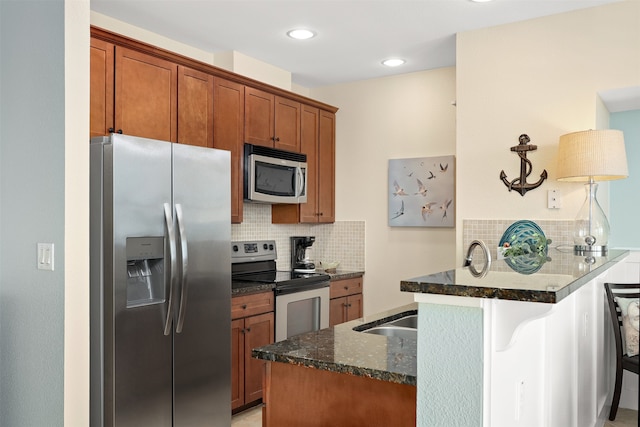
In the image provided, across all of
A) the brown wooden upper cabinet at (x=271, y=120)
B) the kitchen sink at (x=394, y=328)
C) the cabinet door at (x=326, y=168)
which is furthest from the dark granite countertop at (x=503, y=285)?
the cabinet door at (x=326, y=168)

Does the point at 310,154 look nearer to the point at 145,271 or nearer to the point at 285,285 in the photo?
the point at 285,285

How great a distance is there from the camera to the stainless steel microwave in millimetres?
3879

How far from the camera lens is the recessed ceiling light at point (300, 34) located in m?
3.59

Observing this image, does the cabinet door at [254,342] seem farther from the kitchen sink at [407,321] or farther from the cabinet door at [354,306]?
the kitchen sink at [407,321]

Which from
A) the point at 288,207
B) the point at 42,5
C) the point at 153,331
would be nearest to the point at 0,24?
the point at 42,5

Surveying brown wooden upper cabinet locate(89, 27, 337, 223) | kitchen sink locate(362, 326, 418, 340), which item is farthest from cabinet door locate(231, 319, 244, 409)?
kitchen sink locate(362, 326, 418, 340)

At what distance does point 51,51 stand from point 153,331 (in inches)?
52.8

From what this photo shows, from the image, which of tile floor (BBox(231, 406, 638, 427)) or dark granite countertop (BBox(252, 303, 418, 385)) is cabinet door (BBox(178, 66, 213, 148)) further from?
dark granite countertop (BBox(252, 303, 418, 385))

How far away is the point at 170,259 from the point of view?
2660mm

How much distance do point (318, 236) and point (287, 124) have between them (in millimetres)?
1220

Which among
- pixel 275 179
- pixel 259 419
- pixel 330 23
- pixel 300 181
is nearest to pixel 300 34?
pixel 330 23

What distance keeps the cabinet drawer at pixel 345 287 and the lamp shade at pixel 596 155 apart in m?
2.08

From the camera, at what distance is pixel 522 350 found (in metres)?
1.59

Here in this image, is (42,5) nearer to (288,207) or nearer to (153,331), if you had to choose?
(153,331)
